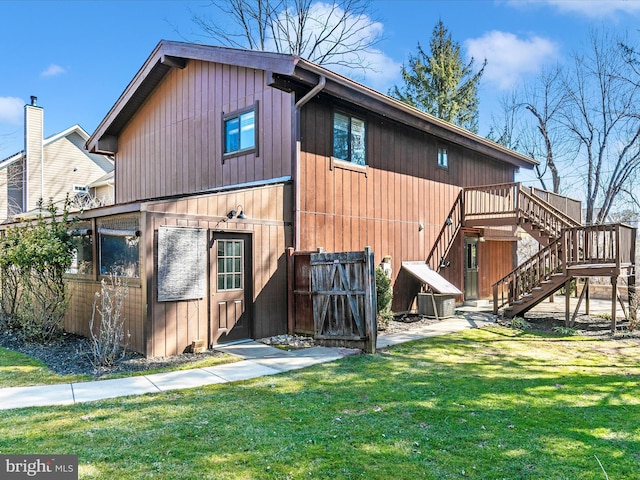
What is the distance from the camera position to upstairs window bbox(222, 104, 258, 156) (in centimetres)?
994

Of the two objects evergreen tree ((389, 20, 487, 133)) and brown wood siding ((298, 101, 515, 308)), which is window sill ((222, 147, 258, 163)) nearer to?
brown wood siding ((298, 101, 515, 308))

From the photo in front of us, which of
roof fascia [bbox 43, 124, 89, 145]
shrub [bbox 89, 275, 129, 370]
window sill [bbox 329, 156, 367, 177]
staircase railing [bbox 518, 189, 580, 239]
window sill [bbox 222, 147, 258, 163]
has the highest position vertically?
roof fascia [bbox 43, 124, 89, 145]

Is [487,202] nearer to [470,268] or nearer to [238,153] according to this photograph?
[470,268]

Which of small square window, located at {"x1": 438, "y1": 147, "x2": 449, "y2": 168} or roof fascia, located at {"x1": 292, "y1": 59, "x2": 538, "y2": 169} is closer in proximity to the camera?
roof fascia, located at {"x1": 292, "y1": 59, "x2": 538, "y2": 169}

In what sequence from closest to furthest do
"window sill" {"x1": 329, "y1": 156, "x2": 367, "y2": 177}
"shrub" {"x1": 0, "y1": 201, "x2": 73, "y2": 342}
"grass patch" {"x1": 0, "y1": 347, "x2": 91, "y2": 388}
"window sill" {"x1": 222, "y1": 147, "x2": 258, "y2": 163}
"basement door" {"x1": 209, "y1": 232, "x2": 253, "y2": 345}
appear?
1. "grass patch" {"x1": 0, "y1": 347, "x2": 91, "y2": 388}
2. "basement door" {"x1": 209, "y1": 232, "x2": 253, "y2": 345}
3. "shrub" {"x1": 0, "y1": 201, "x2": 73, "y2": 342}
4. "window sill" {"x1": 329, "y1": 156, "x2": 367, "y2": 177}
5. "window sill" {"x1": 222, "y1": 147, "x2": 258, "y2": 163}

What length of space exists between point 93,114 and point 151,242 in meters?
28.8

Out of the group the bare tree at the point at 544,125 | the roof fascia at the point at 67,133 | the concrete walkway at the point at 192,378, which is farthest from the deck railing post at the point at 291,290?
the roof fascia at the point at 67,133

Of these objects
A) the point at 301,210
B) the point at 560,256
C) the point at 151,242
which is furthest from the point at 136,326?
the point at 560,256

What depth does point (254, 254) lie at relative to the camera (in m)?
8.31

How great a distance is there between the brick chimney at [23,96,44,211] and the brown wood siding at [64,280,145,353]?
17297 millimetres

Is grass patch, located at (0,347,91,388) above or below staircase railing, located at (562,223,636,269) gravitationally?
below

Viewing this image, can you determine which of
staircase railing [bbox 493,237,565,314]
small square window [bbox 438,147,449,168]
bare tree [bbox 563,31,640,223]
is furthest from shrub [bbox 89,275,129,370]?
bare tree [bbox 563,31,640,223]

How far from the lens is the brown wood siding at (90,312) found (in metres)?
7.00

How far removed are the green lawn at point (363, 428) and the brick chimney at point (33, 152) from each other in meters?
22.7
